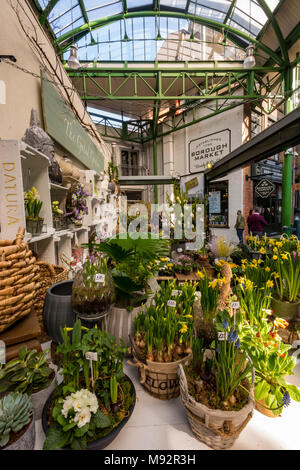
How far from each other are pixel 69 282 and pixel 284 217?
6.40 metres

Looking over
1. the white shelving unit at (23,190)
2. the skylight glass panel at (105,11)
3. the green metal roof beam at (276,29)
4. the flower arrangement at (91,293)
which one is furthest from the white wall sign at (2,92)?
the skylight glass panel at (105,11)

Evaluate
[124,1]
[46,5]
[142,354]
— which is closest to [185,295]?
[142,354]

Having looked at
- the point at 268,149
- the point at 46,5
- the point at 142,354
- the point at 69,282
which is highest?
the point at 46,5

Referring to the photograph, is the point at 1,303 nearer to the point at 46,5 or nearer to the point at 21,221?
the point at 21,221

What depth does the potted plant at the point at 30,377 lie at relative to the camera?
0.77 metres

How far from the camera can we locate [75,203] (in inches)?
101

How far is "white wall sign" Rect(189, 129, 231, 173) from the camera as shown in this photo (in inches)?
296

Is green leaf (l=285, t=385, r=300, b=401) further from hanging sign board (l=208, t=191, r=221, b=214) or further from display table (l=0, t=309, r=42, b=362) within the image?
hanging sign board (l=208, t=191, r=221, b=214)

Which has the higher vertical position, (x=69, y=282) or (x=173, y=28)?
(x=173, y=28)

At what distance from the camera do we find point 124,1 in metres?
6.33

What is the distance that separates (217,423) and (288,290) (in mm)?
1075

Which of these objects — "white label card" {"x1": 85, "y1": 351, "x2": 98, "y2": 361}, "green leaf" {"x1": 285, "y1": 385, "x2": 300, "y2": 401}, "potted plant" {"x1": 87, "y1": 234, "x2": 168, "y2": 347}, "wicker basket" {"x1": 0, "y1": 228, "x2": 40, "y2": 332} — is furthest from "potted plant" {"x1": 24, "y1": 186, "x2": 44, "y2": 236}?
"green leaf" {"x1": 285, "y1": 385, "x2": 300, "y2": 401}

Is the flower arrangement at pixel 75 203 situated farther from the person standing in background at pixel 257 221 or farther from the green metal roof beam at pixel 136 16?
the green metal roof beam at pixel 136 16

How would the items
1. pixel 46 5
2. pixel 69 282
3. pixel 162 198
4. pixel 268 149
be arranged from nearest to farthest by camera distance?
pixel 69 282, pixel 268 149, pixel 46 5, pixel 162 198
